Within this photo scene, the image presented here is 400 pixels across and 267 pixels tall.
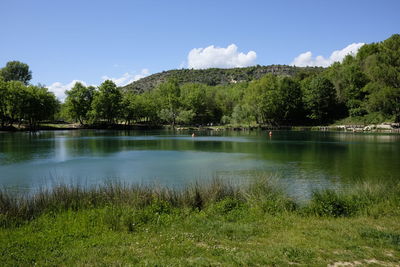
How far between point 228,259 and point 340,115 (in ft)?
348

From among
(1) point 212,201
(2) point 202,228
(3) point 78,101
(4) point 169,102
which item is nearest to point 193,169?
(1) point 212,201

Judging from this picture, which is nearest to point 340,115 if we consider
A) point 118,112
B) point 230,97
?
point 230,97

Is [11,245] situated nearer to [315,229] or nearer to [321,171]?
[315,229]

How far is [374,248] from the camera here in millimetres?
7711

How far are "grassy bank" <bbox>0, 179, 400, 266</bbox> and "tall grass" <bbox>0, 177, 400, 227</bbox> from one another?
38mm

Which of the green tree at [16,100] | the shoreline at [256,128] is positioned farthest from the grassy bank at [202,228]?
the green tree at [16,100]

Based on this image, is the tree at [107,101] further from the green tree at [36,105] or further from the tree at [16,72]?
the tree at [16,72]

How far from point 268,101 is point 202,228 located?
98445mm

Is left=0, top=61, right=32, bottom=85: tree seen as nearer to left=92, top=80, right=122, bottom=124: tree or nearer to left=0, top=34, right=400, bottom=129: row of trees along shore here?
left=0, top=34, right=400, bottom=129: row of trees along shore

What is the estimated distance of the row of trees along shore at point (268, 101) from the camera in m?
82.8

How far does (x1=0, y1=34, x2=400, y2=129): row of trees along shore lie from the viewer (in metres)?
82.8

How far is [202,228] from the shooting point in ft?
31.2

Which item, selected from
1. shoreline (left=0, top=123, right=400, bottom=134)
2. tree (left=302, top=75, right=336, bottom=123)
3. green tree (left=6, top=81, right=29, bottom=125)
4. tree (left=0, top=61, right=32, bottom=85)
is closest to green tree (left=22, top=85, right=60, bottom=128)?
green tree (left=6, top=81, right=29, bottom=125)

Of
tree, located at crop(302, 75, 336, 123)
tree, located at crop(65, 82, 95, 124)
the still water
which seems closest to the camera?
the still water
